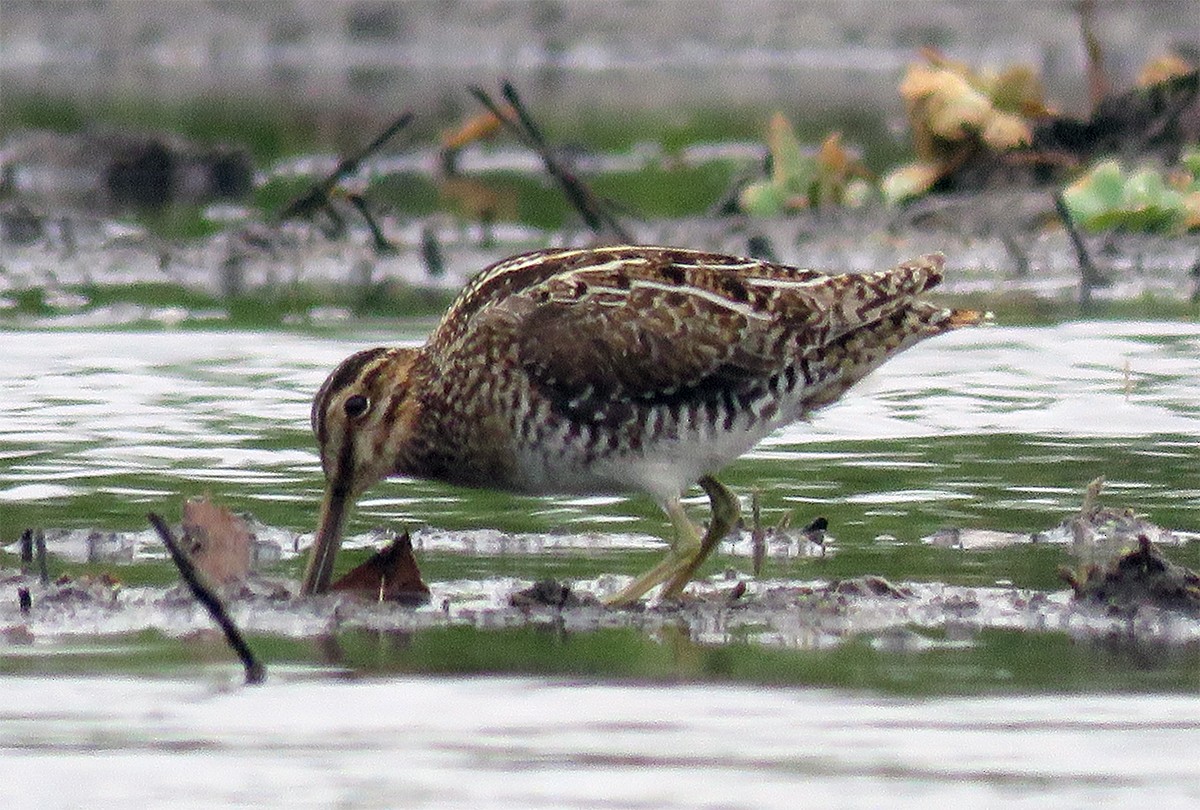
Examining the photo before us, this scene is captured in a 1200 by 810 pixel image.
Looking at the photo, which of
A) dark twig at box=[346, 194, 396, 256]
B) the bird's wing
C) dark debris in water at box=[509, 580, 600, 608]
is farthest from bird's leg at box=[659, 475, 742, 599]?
dark twig at box=[346, 194, 396, 256]

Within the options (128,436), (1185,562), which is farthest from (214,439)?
(1185,562)

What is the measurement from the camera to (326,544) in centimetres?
739

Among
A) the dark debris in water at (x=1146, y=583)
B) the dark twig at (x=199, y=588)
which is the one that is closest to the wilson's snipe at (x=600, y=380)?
the dark debris in water at (x=1146, y=583)

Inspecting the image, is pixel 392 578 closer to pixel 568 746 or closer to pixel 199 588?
pixel 199 588

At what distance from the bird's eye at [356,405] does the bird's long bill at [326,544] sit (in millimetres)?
204

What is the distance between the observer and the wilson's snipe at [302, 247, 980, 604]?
7.49m

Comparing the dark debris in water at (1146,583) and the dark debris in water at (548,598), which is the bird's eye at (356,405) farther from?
the dark debris in water at (1146,583)

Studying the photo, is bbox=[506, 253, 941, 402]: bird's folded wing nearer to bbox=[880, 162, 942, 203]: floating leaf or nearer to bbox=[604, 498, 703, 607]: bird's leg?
bbox=[604, 498, 703, 607]: bird's leg

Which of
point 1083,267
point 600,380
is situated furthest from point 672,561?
point 1083,267

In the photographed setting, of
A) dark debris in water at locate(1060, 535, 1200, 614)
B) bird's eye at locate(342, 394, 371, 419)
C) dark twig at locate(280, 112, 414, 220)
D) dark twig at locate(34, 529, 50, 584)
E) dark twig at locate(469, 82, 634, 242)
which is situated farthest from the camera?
dark twig at locate(280, 112, 414, 220)

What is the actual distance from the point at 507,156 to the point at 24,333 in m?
13.5

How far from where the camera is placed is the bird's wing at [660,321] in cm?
750

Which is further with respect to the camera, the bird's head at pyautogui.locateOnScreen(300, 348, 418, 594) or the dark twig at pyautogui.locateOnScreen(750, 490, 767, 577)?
the dark twig at pyautogui.locateOnScreen(750, 490, 767, 577)

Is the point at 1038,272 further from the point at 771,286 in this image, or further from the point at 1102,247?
the point at 771,286
